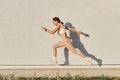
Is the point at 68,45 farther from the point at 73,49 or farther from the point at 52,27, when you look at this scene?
the point at 52,27

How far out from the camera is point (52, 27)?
15.7 meters

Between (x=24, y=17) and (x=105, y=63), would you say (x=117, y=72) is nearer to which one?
(x=105, y=63)

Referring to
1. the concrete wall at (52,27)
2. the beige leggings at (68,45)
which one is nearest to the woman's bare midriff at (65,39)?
the beige leggings at (68,45)

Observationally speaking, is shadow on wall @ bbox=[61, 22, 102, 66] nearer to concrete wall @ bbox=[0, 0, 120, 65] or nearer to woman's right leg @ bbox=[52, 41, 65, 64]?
concrete wall @ bbox=[0, 0, 120, 65]

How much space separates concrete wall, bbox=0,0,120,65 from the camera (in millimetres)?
15609

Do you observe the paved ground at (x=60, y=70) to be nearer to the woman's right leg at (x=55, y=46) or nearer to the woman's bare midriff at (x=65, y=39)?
the woman's right leg at (x=55, y=46)

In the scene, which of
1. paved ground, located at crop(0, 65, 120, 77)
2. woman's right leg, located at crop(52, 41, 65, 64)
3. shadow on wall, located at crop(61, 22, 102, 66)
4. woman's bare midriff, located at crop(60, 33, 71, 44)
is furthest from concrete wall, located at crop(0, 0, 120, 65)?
woman's bare midriff, located at crop(60, 33, 71, 44)

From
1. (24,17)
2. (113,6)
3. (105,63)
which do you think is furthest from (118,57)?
(24,17)

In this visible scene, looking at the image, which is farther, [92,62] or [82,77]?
[92,62]

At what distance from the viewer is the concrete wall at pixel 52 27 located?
51.2 feet

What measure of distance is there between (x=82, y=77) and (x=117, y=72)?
103cm

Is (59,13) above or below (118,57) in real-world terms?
above

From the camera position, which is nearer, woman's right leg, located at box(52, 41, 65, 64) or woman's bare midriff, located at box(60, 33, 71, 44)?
woman's bare midriff, located at box(60, 33, 71, 44)

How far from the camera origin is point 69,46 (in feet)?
50.1
